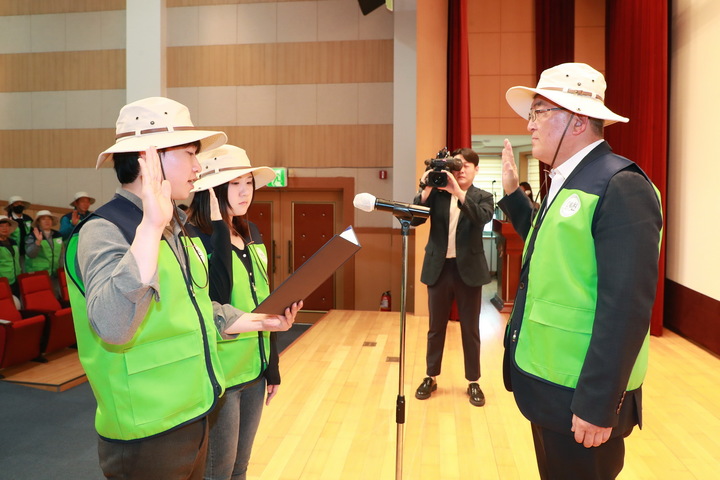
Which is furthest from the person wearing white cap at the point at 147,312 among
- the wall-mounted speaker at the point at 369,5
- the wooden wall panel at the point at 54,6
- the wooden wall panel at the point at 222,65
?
the wooden wall panel at the point at 54,6

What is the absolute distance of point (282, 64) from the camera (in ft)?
26.5

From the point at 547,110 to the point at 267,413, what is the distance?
252 centimetres

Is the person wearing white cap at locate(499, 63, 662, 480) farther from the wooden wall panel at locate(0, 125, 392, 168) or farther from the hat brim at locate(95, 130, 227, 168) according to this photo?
the wooden wall panel at locate(0, 125, 392, 168)

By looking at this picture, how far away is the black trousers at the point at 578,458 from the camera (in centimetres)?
139

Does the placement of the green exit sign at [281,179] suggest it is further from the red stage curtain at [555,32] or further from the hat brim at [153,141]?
the hat brim at [153,141]

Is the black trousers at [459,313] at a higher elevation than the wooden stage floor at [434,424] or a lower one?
higher

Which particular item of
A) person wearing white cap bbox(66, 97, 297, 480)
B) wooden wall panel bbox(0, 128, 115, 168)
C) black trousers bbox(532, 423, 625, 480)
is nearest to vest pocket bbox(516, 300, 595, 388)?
black trousers bbox(532, 423, 625, 480)

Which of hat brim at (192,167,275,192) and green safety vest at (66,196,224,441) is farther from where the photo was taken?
hat brim at (192,167,275,192)

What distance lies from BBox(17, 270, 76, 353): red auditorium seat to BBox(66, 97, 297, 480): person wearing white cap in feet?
14.8

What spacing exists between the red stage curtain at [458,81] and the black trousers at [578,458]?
4.88 m

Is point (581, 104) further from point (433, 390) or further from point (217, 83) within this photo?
point (217, 83)

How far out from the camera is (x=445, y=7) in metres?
6.22

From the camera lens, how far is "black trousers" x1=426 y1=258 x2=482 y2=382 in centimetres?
351

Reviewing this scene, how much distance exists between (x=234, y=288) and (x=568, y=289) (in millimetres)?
1019
